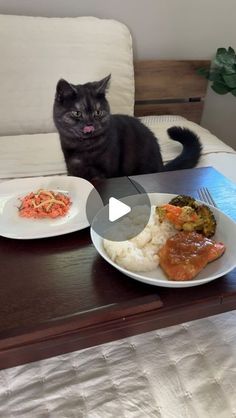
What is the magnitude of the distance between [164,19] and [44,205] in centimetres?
143

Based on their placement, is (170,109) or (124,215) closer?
(124,215)

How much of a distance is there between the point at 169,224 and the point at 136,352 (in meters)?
0.26

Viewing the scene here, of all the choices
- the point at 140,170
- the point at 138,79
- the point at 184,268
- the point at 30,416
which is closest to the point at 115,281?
the point at 184,268

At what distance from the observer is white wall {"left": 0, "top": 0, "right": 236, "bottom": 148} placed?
1.65 meters

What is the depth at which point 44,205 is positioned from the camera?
814 mm

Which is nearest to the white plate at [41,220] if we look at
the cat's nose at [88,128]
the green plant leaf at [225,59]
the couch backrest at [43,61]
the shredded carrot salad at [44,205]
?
the shredded carrot salad at [44,205]

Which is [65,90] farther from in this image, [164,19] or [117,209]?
[164,19]

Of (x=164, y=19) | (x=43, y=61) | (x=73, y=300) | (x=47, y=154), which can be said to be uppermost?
(x=164, y=19)

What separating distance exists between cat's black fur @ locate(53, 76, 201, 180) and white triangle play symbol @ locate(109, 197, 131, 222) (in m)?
0.29

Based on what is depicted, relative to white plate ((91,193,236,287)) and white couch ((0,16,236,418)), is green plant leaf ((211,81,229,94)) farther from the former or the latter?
white couch ((0,16,236,418))

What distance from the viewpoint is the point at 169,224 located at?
748mm

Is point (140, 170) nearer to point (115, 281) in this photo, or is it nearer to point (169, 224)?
point (169, 224)

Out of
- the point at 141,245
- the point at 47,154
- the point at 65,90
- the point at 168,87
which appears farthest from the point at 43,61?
the point at 141,245

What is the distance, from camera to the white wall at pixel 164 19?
165cm
